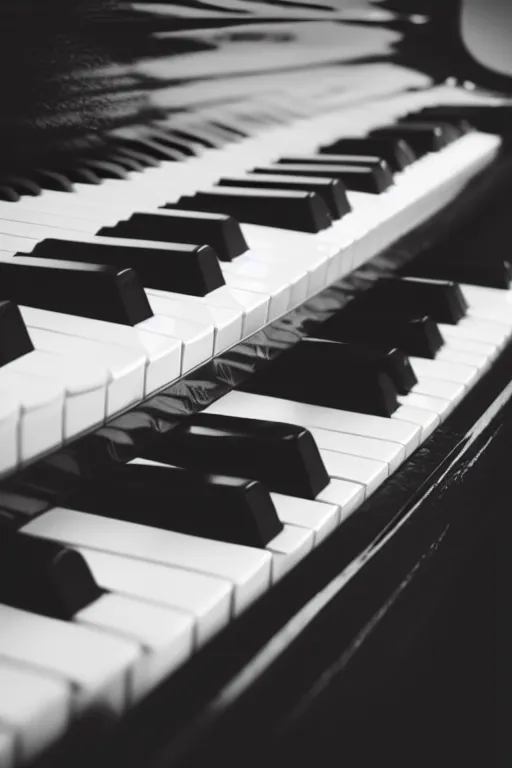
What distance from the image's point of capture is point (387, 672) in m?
0.88

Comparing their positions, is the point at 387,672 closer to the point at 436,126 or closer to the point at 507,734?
the point at 507,734

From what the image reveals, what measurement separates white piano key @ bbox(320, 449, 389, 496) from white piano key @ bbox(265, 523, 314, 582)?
0.15 m

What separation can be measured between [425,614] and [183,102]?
1020mm

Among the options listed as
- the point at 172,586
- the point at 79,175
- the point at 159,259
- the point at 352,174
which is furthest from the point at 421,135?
the point at 172,586

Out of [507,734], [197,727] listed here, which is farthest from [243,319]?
[507,734]

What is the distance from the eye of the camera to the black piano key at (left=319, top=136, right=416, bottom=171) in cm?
180

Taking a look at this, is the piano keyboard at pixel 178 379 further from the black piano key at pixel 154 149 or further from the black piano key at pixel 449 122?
the black piano key at pixel 449 122

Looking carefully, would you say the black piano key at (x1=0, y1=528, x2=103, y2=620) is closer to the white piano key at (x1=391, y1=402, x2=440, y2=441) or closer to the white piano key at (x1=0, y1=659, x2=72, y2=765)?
the white piano key at (x1=0, y1=659, x2=72, y2=765)

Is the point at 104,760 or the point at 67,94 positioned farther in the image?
the point at 67,94

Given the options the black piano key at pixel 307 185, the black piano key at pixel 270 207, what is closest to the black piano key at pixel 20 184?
the black piano key at pixel 270 207

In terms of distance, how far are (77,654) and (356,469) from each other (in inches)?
19.0

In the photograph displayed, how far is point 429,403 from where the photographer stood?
1306 millimetres

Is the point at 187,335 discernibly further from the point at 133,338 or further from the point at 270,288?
the point at 270,288

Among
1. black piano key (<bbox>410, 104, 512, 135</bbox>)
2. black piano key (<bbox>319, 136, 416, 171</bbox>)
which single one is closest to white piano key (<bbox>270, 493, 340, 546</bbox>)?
black piano key (<bbox>319, 136, 416, 171</bbox>)
